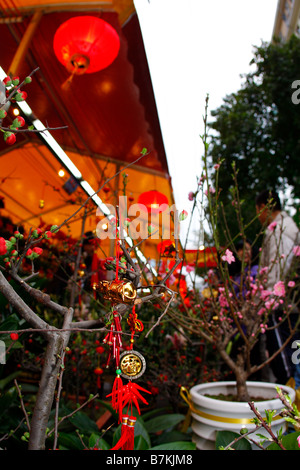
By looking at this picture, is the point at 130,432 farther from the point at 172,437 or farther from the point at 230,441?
the point at 172,437

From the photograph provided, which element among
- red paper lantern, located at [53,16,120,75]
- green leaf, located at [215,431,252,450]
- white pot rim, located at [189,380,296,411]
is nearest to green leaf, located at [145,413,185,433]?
white pot rim, located at [189,380,296,411]

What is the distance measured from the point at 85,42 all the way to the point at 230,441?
8.30 feet

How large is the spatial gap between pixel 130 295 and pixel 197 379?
194cm

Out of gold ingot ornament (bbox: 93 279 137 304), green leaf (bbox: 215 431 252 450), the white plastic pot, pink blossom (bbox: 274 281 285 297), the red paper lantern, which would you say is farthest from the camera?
the red paper lantern

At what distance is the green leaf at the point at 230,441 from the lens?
1111mm

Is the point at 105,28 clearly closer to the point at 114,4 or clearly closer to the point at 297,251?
the point at 114,4

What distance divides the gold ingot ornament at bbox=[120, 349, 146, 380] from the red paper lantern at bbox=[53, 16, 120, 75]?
2291 mm

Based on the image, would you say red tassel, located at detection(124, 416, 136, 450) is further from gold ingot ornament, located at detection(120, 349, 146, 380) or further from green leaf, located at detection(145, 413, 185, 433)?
green leaf, located at detection(145, 413, 185, 433)

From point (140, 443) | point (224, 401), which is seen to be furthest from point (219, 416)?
point (140, 443)

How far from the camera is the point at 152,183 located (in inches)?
213

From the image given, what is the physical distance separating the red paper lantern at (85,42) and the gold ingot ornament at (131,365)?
2.29 metres

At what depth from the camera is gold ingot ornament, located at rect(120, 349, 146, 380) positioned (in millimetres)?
802
